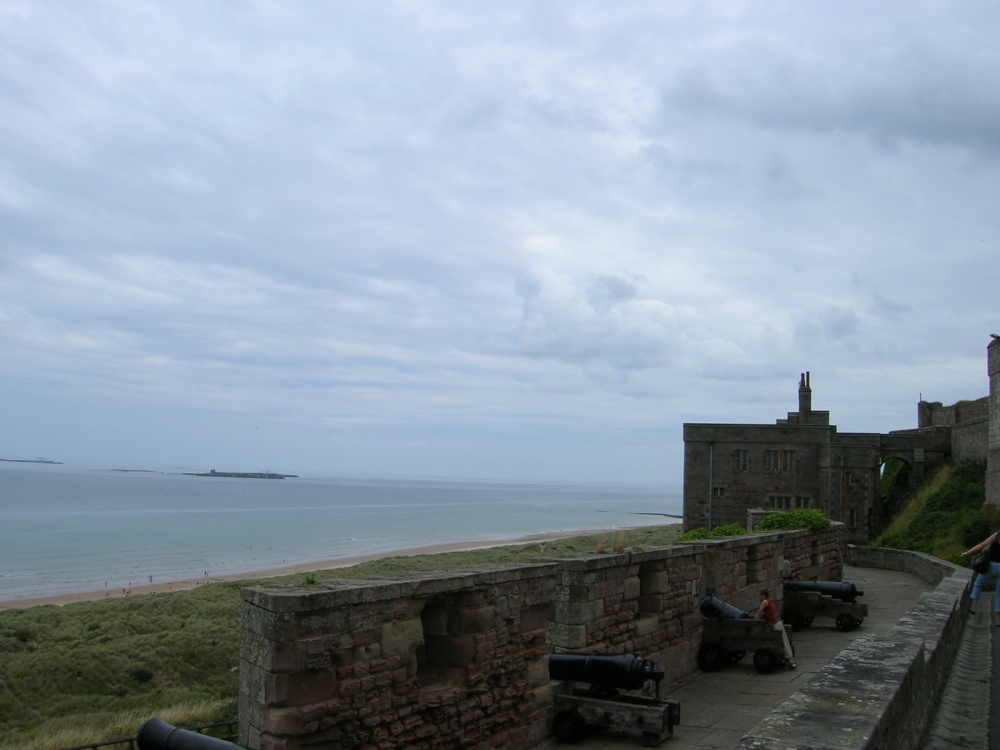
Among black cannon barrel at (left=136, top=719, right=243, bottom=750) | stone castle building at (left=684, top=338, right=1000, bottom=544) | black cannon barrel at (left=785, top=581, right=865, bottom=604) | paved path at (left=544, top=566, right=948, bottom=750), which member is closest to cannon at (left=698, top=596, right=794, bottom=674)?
paved path at (left=544, top=566, right=948, bottom=750)

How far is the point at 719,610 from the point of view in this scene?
11438 mm

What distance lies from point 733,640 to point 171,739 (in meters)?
8.15

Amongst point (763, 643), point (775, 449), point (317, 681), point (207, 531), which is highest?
point (775, 449)

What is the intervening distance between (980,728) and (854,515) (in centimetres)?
3649

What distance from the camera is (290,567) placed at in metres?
52.4

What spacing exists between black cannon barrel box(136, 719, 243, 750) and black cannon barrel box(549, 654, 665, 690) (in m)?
4.06

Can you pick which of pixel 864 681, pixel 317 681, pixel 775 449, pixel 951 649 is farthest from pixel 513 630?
pixel 775 449

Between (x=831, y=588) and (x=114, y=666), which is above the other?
(x=831, y=588)

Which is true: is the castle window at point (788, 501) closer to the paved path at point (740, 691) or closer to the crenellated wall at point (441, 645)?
the paved path at point (740, 691)

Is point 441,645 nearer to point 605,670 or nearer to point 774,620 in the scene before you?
point 605,670

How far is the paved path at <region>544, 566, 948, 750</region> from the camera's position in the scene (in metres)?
8.09

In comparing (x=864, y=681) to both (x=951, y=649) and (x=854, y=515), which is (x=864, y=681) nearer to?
(x=951, y=649)

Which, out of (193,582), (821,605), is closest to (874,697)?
(821,605)

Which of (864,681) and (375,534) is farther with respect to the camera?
(375,534)
